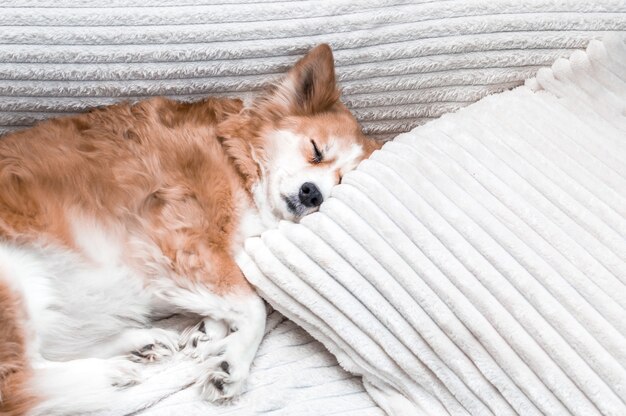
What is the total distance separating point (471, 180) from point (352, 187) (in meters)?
0.34

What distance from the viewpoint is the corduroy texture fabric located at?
2.05 metres

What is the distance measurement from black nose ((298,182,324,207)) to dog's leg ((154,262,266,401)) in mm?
292

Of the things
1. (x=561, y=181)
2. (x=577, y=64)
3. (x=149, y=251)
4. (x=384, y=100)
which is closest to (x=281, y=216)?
(x=149, y=251)

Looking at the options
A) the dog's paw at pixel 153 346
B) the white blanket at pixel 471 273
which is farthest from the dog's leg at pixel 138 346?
the white blanket at pixel 471 273

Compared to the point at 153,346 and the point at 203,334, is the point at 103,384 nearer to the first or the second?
the point at 153,346

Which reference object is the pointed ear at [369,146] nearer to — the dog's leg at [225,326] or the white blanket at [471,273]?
the white blanket at [471,273]

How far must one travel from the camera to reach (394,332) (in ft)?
5.70

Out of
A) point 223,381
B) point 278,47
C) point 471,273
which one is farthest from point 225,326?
point 278,47

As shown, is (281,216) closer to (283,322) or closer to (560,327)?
(283,322)

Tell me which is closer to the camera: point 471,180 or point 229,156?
point 471,180

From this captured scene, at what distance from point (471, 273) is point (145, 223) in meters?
0.92

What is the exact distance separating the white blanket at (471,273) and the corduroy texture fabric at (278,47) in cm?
29

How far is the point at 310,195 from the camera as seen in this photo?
2.00 metres

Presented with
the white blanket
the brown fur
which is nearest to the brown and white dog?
the brown fur
